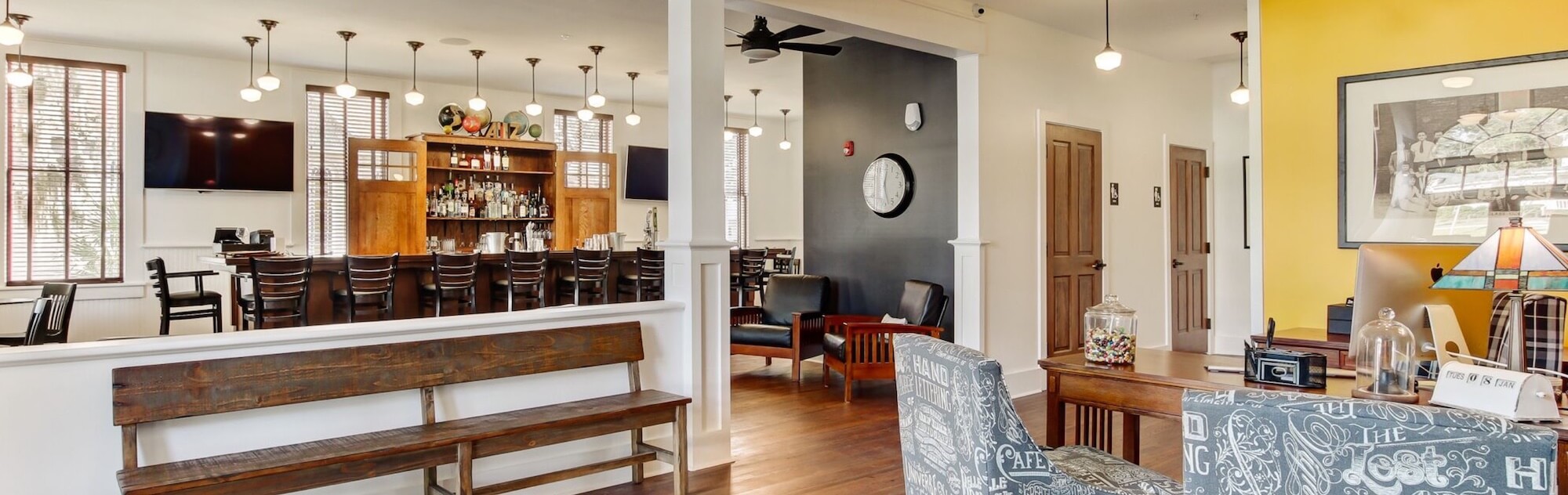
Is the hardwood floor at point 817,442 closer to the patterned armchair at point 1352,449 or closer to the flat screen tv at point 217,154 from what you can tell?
the patterned armchair at point 1352,449

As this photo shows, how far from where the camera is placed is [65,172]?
762 centimetres

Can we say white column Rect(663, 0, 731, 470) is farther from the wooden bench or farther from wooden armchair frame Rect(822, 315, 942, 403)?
wooden armchair frame Rect(822, 315, 942, 403)

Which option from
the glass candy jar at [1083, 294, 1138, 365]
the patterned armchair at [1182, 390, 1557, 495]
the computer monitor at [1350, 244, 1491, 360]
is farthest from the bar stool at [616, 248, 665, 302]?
the patterned armchair at [1182, 390, 1557, 495]

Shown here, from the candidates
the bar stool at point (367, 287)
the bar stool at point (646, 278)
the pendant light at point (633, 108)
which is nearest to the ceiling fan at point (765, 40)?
the bar stool at point (646, 278)

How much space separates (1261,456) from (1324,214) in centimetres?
327

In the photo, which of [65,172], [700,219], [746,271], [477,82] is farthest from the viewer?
[477,82]

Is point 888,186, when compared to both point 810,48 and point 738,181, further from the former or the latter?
point 738,181

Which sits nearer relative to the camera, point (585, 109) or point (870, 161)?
point (870, 161)

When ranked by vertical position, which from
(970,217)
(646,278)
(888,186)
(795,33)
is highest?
(795,33)

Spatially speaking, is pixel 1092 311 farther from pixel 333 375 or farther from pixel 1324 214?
pixel 333 375

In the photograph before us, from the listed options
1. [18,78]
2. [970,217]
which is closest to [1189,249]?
[970,217]

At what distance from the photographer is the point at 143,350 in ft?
9.02

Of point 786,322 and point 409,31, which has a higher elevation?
point 409,31

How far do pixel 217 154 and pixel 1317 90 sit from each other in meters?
8.84
